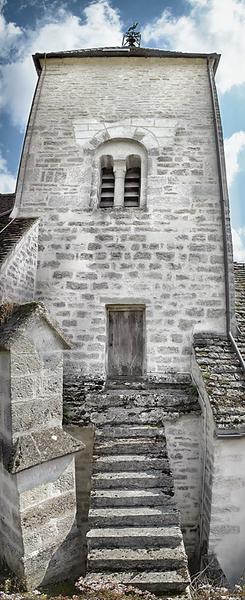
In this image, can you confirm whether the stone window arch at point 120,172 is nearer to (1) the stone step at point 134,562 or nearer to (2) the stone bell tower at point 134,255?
(2) the stone bell tower at point 134,255

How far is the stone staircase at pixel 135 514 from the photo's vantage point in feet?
13.1

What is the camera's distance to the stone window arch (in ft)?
24.3

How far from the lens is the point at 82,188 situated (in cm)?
726

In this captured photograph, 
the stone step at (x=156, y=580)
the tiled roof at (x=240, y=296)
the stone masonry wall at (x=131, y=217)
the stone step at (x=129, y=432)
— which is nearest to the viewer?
the stone step at (x=156, y=580)

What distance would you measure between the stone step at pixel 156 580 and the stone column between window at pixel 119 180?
18.0 feet

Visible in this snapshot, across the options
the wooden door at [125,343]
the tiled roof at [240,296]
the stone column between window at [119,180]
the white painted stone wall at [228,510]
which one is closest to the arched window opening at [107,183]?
the stone column between window at [119,180]

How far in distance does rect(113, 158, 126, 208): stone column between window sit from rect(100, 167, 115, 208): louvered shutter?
0.11 m

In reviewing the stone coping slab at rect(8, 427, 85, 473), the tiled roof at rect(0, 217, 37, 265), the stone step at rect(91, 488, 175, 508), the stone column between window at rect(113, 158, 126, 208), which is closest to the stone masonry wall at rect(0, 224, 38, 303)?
the tiled roof at rect(0, 217, 37, 265)

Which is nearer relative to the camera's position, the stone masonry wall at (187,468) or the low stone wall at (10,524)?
the low stone wall at (10,524)

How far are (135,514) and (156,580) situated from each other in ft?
2.47

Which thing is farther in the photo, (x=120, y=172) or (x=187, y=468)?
(x=120, y=172)

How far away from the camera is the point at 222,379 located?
5789 millimetres

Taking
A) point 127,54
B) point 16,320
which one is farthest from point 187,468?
point 127,54

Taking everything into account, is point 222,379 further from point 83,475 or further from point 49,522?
point 49,522
